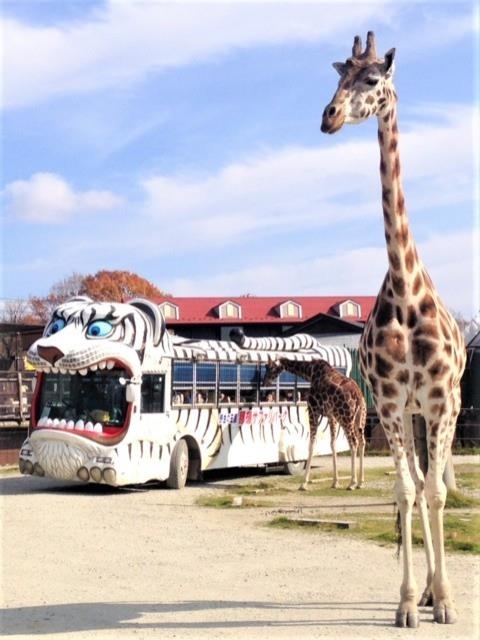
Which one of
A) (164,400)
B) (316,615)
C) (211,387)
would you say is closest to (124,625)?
(316,615)

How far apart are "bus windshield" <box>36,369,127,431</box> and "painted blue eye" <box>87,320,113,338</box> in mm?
609

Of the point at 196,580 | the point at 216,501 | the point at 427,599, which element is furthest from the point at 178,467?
the point at 427,599

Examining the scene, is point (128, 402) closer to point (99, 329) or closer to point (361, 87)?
point (99, 329)

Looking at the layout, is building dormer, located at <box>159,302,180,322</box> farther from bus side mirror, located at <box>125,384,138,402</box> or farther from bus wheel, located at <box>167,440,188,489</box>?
bus side mirror, located at <box>125,384,138,402</box>

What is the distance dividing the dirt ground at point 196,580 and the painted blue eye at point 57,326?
3130mm

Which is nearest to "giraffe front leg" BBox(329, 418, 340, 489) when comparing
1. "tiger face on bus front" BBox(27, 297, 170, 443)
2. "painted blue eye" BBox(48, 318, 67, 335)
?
"tiger face on bus front" BBox(27, 297, 170, 443)

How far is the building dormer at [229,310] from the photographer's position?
193 ft

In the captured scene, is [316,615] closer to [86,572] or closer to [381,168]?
[86,572]

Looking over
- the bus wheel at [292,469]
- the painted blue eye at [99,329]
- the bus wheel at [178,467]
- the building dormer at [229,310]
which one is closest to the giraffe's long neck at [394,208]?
the painted blue eye at [99,329]

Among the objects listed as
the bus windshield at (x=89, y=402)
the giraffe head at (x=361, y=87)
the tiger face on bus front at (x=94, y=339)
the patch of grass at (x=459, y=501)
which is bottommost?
the patch of grass at (x=459, y=501)

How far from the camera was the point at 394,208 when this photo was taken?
Answer: 27.6ft

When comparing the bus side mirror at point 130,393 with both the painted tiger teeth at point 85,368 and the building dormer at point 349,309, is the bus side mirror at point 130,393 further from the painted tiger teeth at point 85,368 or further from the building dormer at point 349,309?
the building dormer at point 349,309

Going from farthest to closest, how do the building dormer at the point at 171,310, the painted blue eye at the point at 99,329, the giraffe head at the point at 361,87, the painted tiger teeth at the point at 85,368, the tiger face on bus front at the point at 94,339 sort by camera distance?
the building dormer at the point at 171,310
the painted blue eye at the point at 99,329
the painted tiger teeth at the point at 85,368
the tiger face on bus front at the point at 94,339
the giraffe head at the point at 361,87

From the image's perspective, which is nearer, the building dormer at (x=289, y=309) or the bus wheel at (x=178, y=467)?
the bus wheel at (x=178, y=467)
